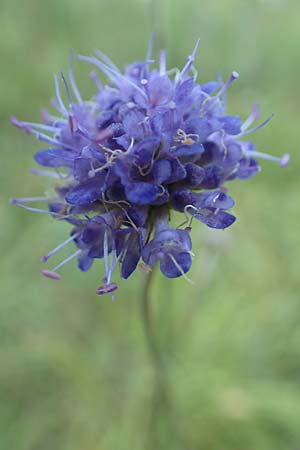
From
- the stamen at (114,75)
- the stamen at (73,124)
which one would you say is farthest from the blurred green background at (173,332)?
the stamen at (73,124)

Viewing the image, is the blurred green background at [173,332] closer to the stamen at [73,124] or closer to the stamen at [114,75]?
the stamen at [114,75]

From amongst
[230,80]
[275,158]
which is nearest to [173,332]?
[275,158]

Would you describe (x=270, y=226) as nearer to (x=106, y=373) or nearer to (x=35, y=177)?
(x=106, y=373)

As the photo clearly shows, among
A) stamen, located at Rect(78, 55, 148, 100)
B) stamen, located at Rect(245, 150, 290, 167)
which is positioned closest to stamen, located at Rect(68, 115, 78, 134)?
stamen, located at Rect(78, 55, 148, 100)

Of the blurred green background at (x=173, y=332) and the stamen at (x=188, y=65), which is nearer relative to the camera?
the stamen at (x=188, y=65)

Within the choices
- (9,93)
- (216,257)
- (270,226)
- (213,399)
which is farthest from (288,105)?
(213,399)

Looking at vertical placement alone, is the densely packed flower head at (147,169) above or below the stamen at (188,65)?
below

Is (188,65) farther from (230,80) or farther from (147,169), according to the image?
(147,169)
